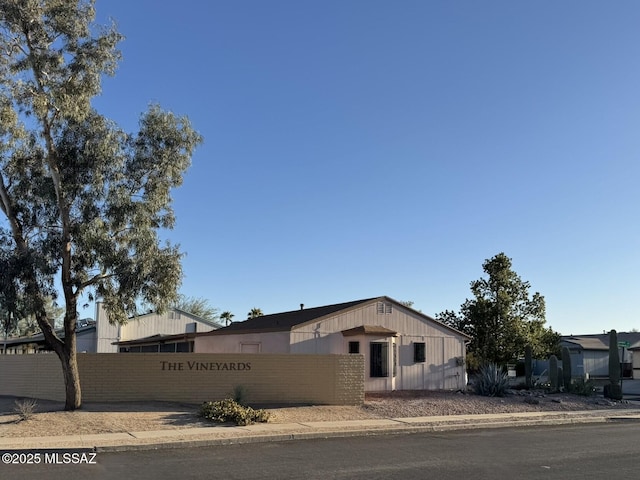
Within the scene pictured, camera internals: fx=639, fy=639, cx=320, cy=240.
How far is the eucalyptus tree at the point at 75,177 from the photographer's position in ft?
52.5

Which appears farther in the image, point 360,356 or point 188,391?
point 360,356

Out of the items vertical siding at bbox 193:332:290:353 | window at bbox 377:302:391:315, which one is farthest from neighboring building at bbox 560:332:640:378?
vertical siding at bbox 193:332:290:353

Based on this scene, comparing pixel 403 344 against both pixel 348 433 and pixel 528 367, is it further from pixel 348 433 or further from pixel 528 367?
pixel 348 433

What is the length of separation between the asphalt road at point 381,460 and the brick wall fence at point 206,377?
514cm

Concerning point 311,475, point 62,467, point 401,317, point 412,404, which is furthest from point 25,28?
point 401,317

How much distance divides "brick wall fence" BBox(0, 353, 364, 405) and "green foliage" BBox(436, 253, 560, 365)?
1418cm

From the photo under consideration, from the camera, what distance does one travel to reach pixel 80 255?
1709 centimetres

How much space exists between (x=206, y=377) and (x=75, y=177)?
740cm

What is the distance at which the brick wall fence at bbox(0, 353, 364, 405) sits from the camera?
19109mm

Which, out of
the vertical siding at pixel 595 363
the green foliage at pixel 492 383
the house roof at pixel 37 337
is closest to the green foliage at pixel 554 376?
the green foliage at pixel 492 383

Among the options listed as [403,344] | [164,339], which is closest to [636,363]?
[403,344]

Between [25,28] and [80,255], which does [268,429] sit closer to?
[80,255]

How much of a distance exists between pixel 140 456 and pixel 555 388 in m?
20.1

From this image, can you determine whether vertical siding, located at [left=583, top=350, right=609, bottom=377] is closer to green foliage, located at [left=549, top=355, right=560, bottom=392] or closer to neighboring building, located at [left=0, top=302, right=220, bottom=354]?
green foliage, located at [left=549, top=355, right=560, bottom=392]
